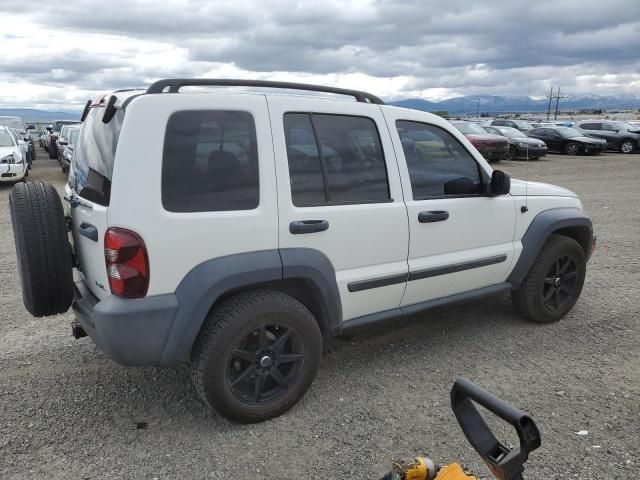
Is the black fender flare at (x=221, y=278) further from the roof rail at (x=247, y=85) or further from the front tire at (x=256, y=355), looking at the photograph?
the roof rail at (x=247, y=85)

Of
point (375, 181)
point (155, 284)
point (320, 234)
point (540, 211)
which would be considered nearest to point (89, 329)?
point (155, 284)

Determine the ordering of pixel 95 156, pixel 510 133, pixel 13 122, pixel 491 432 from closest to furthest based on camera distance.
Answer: pixel 491 432, pixel 95 156, pixel 510 133, pixel 13 122

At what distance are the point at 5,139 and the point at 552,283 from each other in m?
14.3

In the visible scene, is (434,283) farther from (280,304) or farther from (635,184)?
(635,184)

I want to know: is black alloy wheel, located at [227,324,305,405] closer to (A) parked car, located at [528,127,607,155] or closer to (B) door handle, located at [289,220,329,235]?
(B) door handle, located at [289,220,329,235]

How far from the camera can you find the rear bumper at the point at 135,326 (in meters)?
2.70

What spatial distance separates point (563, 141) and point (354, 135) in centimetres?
2331

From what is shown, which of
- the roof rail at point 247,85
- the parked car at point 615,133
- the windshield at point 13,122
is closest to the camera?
the roof rail at point 247,85

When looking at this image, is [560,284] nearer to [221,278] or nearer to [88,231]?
[221,278]

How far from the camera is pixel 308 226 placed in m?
3.08

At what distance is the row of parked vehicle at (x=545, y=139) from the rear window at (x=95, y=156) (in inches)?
670

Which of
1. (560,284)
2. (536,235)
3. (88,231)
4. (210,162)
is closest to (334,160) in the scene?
(210,162)

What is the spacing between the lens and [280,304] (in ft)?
A: 10.0

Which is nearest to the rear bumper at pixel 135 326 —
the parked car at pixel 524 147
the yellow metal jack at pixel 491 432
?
the yellow metal jack at pixel 491 432
